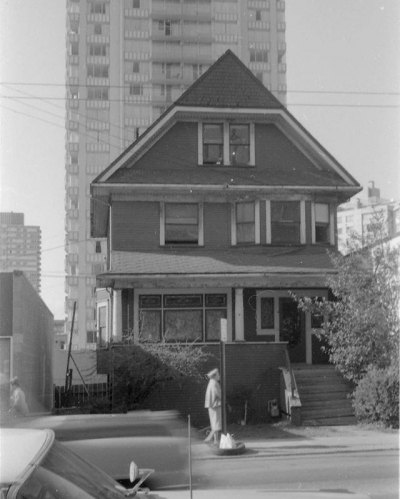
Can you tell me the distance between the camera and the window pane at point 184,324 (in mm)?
22609

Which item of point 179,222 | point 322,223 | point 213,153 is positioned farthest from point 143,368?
point 322,223

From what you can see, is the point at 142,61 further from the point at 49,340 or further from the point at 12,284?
the point at 12,284

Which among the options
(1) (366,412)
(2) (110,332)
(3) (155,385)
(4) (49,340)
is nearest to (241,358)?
(3) (155,385)

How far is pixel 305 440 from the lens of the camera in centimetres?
1619

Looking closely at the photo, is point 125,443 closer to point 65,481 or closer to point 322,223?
point 65,481

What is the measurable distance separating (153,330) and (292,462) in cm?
967

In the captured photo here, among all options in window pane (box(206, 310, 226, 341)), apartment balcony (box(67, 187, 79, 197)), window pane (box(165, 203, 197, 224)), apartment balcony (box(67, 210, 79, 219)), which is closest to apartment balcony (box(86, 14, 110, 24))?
apartment balcony (box(67, 187, 79, 197))

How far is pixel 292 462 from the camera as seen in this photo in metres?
13.5

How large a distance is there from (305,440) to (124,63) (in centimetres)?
6749

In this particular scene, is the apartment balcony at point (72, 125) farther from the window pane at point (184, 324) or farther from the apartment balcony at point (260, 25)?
the window pane at point (184, 324)

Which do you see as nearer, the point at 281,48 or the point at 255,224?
the point at 255,224

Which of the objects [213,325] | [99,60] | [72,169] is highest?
[99,60]

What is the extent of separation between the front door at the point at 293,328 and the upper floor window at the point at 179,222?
139 inches

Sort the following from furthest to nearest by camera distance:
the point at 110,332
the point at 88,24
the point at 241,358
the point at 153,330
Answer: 1. the point at 88,24
2. the point at 110,332
3. the point at 153,330
4. the point at 241,358
